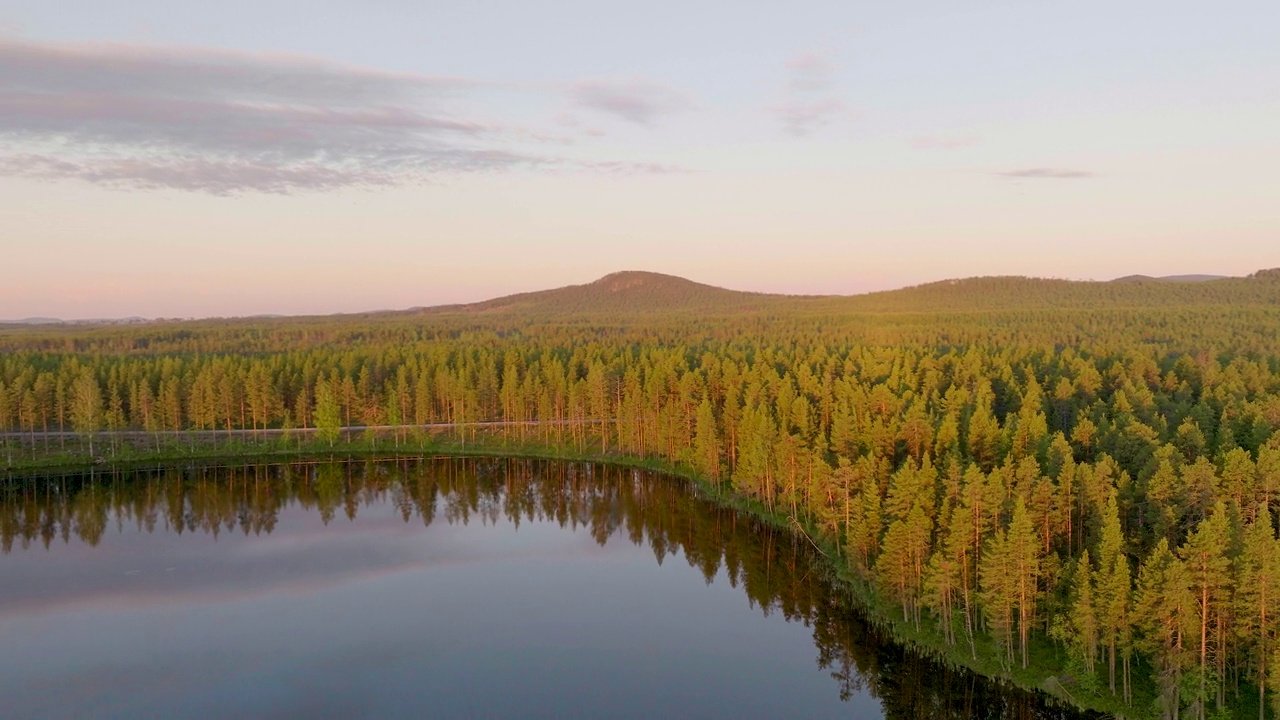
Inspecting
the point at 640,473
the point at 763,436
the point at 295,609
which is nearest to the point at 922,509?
the point at 763,436

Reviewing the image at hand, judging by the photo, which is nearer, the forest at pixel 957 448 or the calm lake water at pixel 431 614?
the forest at pixel 957 448

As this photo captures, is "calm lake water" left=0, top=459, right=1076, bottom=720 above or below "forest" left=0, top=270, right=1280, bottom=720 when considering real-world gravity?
below

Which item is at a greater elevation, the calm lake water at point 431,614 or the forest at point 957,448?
the forest at point 957,448

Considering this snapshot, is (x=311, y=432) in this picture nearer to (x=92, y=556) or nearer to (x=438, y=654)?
(x=92, y=556)

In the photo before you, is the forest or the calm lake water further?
the calm lake water
